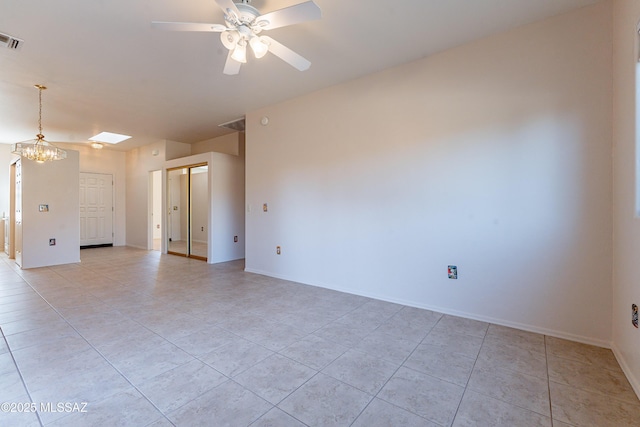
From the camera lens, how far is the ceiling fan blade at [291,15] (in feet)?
5.88

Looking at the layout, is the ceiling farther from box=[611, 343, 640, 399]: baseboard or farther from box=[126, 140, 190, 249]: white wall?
box=[611, 343, 640, 399]: baseboard

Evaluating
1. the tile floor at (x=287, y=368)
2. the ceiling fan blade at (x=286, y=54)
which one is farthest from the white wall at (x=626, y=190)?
the ceiling fan blade at (x=286, y=54)

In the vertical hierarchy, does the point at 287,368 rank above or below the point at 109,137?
below

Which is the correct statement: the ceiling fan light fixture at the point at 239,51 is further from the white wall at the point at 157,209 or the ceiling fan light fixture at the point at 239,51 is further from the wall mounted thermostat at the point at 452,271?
the white wall at the point at 157,209

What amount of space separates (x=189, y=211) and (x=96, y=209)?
3.45 m

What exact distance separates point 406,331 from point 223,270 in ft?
11.4

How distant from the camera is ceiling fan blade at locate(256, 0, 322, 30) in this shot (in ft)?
5.88

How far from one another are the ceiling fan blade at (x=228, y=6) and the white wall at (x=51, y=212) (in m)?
5.70

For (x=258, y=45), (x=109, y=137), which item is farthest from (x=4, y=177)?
(x=258, y=45)

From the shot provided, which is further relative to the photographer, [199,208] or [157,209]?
[157,209]

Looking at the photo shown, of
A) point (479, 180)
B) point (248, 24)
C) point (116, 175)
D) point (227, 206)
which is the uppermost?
point (248, 24)

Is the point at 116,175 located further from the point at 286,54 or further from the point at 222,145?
the point at 286,54

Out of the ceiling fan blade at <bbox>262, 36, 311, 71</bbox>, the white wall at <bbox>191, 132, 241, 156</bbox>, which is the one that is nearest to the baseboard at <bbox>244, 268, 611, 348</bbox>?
the ceiling fan blade at <bbox>262, 36, 311, 71</bbox>

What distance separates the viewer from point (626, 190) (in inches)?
77.6
